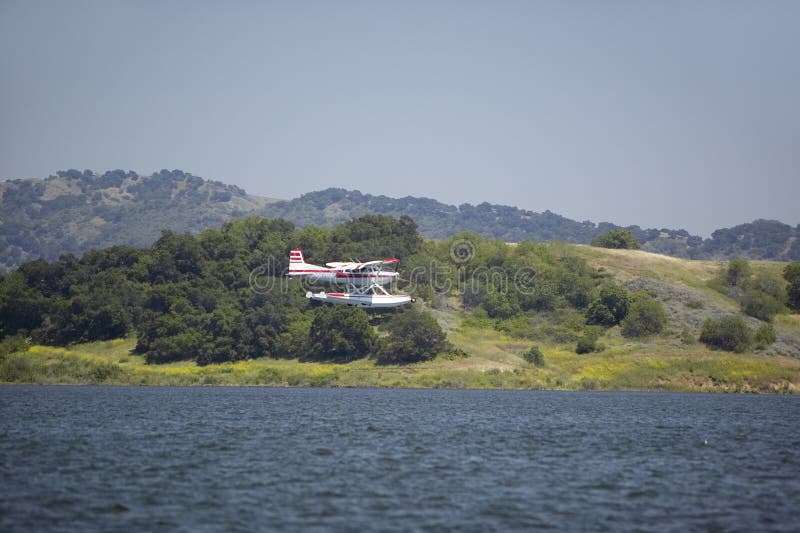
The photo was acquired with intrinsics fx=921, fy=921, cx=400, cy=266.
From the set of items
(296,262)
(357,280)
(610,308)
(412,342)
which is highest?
(296,262)

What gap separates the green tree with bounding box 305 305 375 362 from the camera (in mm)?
95250

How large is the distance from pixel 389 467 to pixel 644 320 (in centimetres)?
7531

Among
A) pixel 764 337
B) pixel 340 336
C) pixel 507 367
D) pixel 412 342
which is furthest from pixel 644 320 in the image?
pixel 340 336

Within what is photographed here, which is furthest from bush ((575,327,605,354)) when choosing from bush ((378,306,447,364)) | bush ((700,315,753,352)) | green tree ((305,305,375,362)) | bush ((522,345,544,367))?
green tree ((305,305,375,362))

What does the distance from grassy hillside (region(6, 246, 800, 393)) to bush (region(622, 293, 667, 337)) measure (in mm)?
1267

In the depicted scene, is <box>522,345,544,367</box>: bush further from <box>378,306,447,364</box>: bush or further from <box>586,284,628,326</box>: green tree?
<box>586,284,628,326</box>: green tree

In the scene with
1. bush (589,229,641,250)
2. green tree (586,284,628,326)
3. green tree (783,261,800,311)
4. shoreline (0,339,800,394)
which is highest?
bush (589,229,641,250)

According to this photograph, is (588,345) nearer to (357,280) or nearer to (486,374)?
(486,374)

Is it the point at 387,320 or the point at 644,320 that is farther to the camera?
the point at 387,320

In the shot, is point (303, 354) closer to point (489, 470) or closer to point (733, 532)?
point (489, 470)

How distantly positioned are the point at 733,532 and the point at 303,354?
7714cm

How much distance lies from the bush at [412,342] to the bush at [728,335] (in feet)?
91.8

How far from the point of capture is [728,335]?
94.8m

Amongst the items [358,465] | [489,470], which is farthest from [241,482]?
[489,470]
